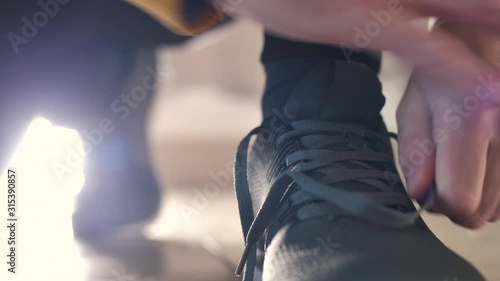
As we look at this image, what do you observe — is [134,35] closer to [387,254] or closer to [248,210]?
[248,210]

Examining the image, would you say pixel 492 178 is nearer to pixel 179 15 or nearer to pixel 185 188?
pixel 179 15

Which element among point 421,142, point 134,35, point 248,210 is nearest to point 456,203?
point 421,142

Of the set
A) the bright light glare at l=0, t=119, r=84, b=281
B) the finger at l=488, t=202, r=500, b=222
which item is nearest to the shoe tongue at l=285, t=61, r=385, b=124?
the finger at l=488, t=202, r=500, b=222

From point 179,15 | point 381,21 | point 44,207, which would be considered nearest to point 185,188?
point 44,207

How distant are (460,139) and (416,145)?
0.12 ft

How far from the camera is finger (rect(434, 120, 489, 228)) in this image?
374 mm

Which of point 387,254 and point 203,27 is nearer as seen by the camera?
point 387,254

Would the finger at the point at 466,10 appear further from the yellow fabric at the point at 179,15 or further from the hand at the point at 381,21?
the yellow fabric at the point at 179,15

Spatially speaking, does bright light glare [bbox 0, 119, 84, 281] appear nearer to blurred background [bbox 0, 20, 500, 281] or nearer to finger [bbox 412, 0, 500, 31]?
blurred background [bbox 0, 20, 500, 281]

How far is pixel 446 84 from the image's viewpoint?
1.24ft

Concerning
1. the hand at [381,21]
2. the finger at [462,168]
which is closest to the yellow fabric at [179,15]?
the hand at [381,21]

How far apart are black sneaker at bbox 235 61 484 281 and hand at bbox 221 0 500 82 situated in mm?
86

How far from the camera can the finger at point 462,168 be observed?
0.37m

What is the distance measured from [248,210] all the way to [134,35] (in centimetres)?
26
